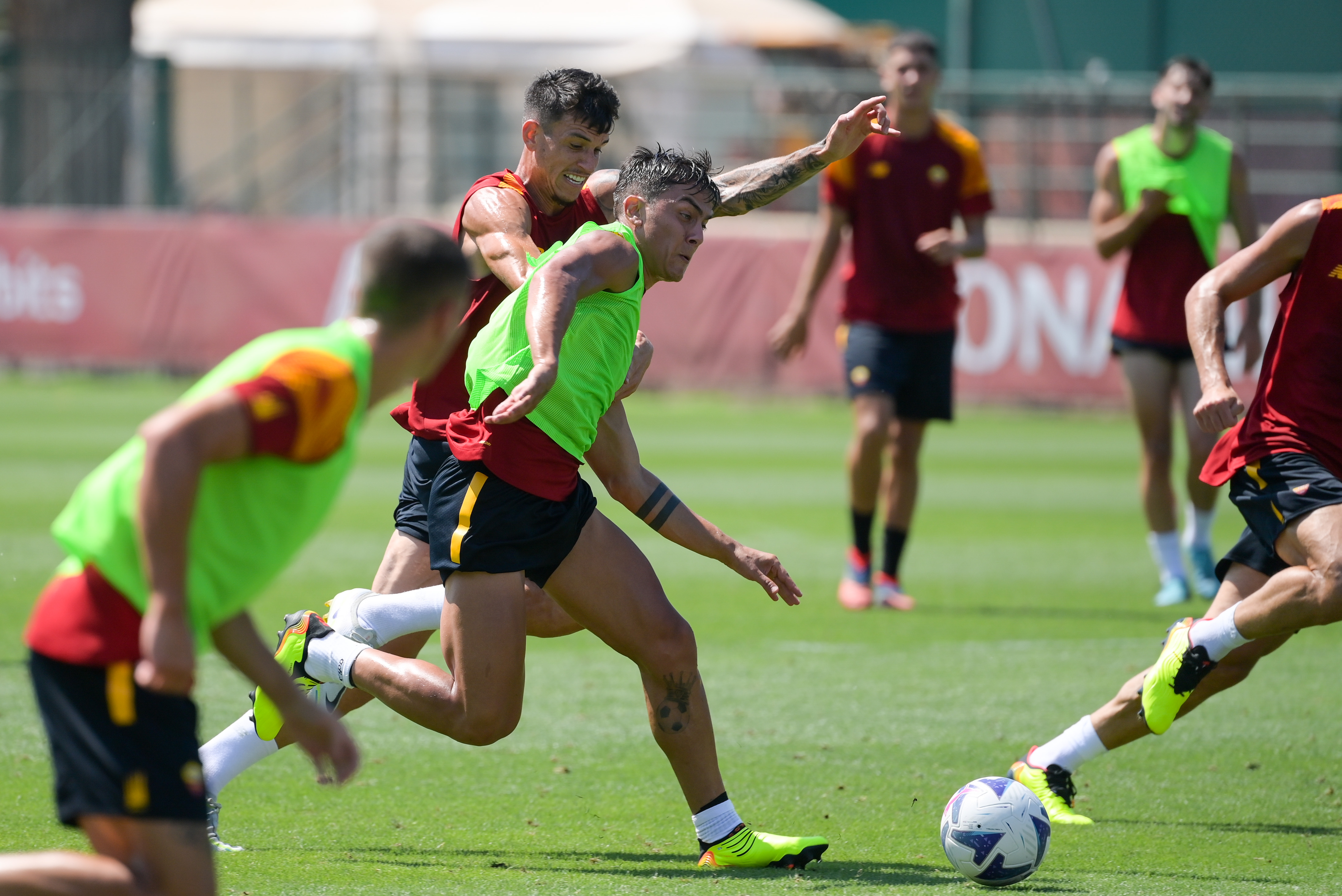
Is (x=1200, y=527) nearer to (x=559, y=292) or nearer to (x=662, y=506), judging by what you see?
(x=662, y=506)

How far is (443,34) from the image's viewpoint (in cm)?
2727

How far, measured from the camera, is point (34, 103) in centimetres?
2516

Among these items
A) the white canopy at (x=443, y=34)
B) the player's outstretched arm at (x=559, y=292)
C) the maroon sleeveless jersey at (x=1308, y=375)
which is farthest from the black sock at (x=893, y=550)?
the white canopy at (x=443, y=34)

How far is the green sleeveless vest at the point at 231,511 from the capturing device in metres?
3.21

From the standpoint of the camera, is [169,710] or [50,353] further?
[50,353]

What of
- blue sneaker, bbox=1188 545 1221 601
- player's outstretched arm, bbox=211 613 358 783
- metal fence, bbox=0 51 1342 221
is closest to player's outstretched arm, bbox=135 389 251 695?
player's outstretched arm, bbox=211 613 358 783

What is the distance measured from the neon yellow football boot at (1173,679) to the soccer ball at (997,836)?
2.01 feet

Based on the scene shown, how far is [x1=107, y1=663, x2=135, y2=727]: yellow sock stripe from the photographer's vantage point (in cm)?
320

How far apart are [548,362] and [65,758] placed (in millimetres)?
1552

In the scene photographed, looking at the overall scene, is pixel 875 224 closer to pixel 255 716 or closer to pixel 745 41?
pixel 255 716

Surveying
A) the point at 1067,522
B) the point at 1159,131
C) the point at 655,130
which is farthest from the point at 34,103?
the point at 1159,131

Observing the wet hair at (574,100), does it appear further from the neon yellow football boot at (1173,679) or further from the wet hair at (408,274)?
the neon yellow football boot at (1173,679)

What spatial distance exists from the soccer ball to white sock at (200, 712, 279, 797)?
6.53ft

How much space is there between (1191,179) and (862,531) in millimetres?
2692
